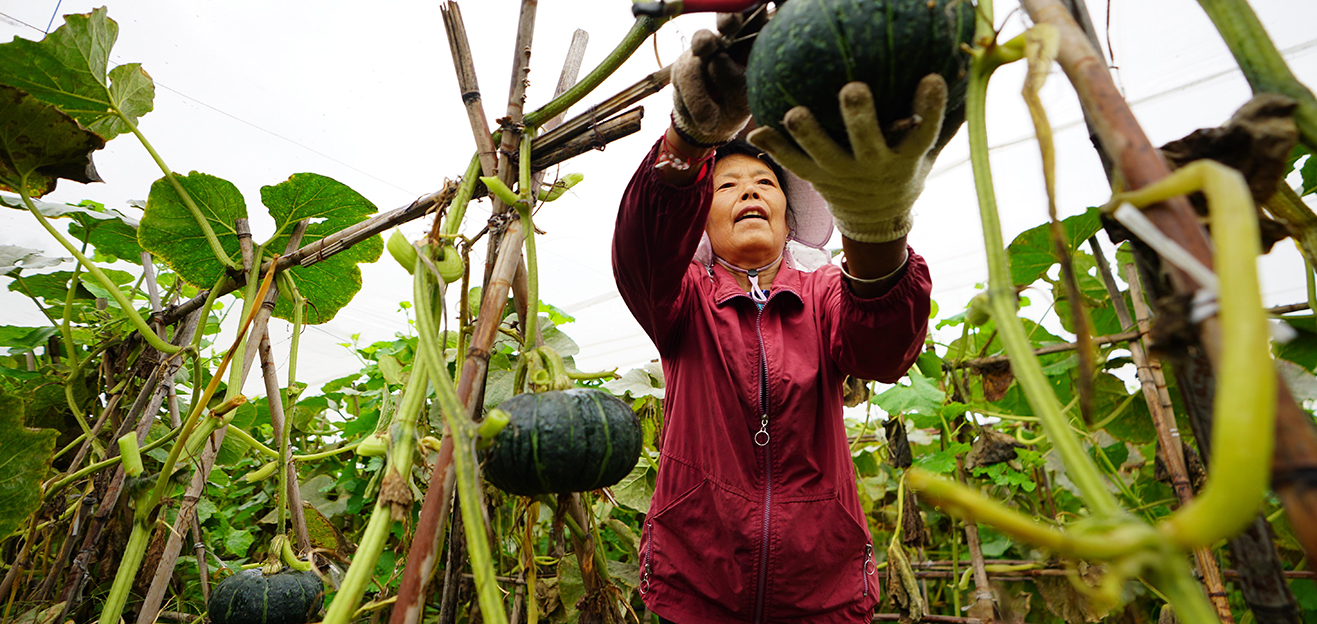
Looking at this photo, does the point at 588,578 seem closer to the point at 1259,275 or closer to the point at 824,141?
the point at 824,141

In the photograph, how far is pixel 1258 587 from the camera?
40 cm

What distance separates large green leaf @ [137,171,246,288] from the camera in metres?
1.47

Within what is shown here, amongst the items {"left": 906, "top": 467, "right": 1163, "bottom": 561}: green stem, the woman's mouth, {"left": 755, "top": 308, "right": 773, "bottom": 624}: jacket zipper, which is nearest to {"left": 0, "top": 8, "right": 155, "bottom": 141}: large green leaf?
the woman's mouth

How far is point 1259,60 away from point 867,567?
1238mm

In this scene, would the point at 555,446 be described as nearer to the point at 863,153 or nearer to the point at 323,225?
the point at 863,153

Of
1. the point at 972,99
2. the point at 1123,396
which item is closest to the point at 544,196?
the point at 972,99

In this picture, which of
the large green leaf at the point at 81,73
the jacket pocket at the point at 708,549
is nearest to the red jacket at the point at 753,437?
the jacket pocket at the point at 708,549

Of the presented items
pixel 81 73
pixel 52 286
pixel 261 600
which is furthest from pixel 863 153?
pixel 52 286

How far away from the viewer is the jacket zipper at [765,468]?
1296 millimetres

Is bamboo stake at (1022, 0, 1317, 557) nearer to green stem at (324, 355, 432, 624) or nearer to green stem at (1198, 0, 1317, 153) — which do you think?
green stem at (1198, 0, 1317, 153)

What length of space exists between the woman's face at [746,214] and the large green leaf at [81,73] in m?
1.30

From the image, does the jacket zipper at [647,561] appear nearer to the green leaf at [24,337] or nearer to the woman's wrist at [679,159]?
the woman's wrist at [679,159]

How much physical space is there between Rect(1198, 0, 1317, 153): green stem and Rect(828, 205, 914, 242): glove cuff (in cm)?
49

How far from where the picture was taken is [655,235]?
1161 mm
